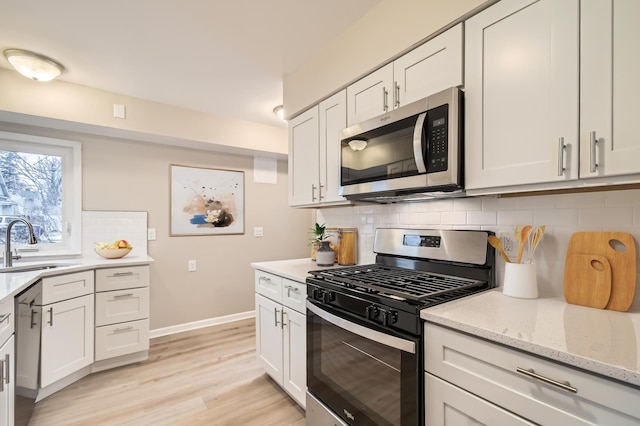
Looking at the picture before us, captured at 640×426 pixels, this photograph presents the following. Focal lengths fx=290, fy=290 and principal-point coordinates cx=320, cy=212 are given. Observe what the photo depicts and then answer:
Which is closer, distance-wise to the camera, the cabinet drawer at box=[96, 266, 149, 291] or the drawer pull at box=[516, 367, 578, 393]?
the drawer pull at box=[516, 367, 578, 393]

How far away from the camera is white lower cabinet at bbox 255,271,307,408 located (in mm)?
1772

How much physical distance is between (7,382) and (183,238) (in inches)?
81.7

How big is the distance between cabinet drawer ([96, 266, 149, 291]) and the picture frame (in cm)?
77

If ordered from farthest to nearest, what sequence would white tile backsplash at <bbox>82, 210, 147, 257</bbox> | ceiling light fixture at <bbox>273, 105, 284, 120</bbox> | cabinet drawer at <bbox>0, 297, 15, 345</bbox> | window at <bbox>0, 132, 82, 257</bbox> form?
ceiling light fixture at <bbox>273, 105, 284, 120</bbox>, white tile backsplash at <bbox>82, 210, 147, 257</bbox>, window at <bbox>0, 132, 82, 257</bbox>, cabinet drawer at <bbox>0, 297, 15, 345</bbox>

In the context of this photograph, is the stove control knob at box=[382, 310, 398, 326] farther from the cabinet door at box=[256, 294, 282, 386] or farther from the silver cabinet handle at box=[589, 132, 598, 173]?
the cabinet door at box=[256, 294, 282, 386]

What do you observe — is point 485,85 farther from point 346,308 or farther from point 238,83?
point 238,83

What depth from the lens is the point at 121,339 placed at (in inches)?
96.7

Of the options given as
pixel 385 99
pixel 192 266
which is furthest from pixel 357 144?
pixel 192 266

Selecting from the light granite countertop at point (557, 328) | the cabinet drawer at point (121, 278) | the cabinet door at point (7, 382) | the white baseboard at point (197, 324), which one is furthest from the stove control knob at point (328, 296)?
the white baseboard at point (197, 324)

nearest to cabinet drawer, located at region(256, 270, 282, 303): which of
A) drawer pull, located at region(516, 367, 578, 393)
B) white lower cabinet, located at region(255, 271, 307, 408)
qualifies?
white lower cabinet, located at region(255, 271, 307, 408)

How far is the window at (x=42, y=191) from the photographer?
101 inches

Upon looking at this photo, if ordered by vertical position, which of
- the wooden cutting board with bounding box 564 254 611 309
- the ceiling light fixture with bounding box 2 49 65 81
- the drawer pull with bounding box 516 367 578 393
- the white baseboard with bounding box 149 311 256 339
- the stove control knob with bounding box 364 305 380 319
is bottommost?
the white baseboard with bounding box 149 311 256 339

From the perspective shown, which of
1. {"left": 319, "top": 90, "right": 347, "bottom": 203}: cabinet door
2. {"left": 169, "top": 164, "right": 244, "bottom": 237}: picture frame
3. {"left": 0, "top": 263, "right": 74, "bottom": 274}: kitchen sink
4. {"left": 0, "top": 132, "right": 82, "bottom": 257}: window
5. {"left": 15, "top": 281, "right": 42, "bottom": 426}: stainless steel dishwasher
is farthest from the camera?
{"left": 169, "top": 164, "right": 244, "bottom": 237}: picture frame

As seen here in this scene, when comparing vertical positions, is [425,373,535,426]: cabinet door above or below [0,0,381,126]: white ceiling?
below
